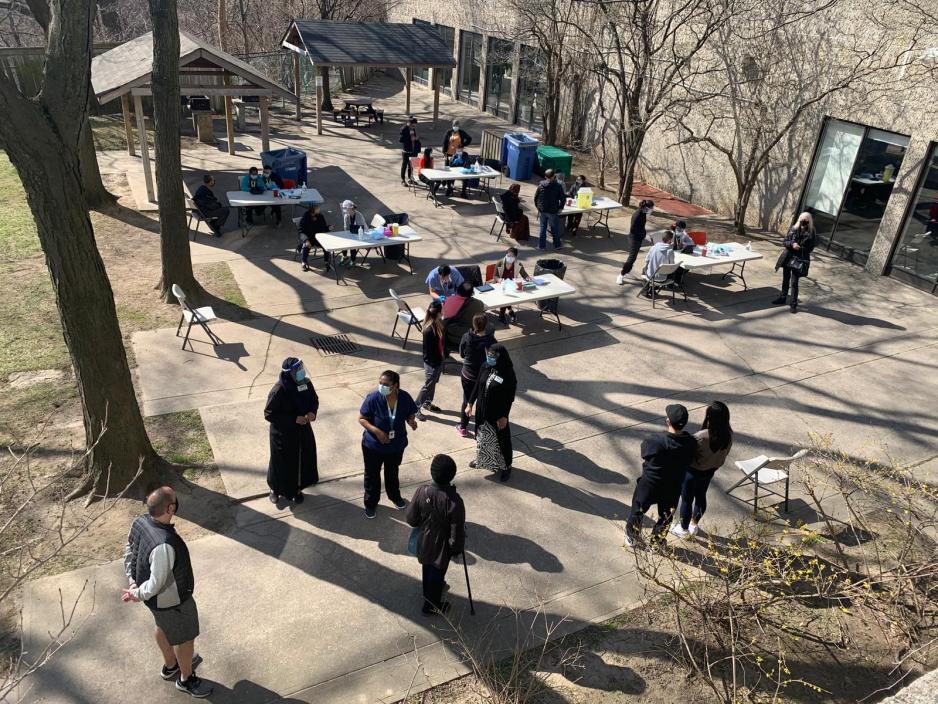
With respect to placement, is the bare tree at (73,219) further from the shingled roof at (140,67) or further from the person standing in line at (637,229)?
the shingled roof at (140,67)

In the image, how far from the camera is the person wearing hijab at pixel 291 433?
6.53 m

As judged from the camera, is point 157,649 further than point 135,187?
No

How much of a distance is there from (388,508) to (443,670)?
2.01 m

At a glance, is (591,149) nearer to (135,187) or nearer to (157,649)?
(135,187)

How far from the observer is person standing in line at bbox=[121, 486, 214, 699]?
4660 mm

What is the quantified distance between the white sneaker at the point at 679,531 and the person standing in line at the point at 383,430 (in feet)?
9.10

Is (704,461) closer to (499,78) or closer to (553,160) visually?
(553,160)

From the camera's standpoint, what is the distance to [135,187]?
16.9 m

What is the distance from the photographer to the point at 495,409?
7.20m

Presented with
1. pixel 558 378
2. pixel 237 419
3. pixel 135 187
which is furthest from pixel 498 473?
pixel 135 187

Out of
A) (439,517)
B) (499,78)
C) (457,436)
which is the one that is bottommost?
(457,436)

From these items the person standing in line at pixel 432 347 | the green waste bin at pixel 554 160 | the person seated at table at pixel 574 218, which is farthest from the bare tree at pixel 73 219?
the green waste bin at pixel 554 160

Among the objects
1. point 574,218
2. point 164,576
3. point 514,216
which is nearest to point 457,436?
point 164,576

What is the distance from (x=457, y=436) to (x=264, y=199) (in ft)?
27.1
